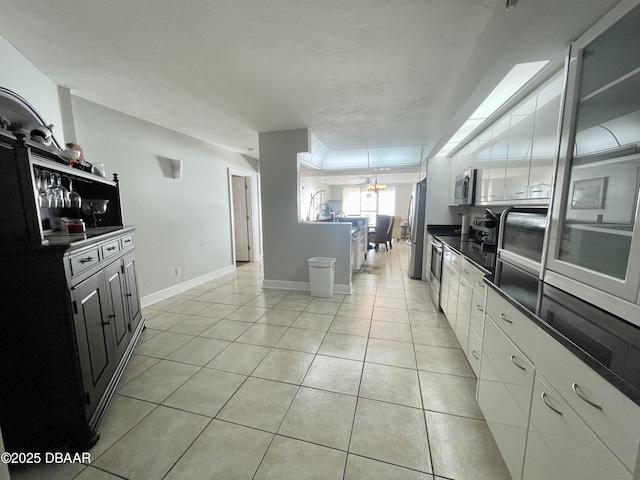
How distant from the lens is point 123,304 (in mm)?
2066

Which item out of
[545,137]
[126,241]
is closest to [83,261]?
[126,241]

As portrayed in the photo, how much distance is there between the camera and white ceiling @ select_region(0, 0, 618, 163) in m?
1.41

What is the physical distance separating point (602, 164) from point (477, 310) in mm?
1108

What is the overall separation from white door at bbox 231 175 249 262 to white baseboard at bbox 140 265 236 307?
38.1 inches

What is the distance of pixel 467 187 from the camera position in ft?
9.80

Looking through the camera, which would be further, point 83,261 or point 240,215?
point 240,215

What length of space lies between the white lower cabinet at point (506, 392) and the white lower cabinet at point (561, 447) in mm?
49

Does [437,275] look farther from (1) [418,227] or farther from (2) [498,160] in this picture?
(2) [498,160]

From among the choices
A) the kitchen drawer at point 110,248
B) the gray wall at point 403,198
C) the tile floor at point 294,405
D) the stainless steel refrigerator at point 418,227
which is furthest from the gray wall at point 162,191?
the gray wall at point 403,198

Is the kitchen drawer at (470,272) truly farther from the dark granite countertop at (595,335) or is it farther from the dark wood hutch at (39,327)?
the dark wood hutch at (39,327)

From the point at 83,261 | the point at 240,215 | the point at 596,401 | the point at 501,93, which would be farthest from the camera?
the point at 240,215

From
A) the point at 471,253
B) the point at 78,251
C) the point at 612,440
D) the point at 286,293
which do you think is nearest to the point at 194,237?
the point at 286,293

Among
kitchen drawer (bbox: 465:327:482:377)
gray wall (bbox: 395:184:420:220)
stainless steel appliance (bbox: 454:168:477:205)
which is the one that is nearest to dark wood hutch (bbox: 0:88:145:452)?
kitchen drawer (bbox: 465:327:482:377)

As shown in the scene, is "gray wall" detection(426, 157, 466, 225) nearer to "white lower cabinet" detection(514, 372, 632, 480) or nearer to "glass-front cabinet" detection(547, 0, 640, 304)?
"glass-front cabinet" detection(547, 0, 640, 304)
